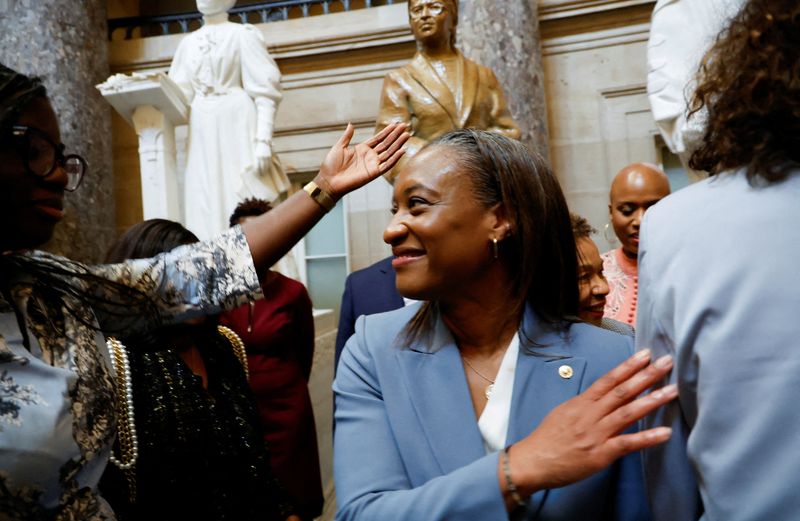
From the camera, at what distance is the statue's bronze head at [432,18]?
347 centimetres

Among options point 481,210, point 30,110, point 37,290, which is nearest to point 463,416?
point 481,210

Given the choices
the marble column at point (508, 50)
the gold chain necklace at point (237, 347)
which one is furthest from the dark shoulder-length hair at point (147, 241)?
the marble column at point (508, 50)

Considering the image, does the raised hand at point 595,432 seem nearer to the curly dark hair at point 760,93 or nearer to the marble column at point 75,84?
the curly dark hair at point 760,93

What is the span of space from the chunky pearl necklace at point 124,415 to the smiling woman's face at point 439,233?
0.72 metres

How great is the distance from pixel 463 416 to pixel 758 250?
60 centimetres

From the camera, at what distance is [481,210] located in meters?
1.36

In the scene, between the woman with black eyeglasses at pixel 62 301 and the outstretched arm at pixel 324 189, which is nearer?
the woman with black eyeglasses at pixel 62 301

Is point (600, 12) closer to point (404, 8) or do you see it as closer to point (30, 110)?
point (404, 8)

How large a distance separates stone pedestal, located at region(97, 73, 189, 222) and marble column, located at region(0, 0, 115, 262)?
86.2 inches

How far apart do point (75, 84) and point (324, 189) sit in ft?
23.5

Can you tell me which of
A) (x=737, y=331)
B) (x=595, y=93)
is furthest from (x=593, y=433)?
(x=595, y=93)

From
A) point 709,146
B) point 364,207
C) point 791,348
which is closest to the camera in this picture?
point 791,348

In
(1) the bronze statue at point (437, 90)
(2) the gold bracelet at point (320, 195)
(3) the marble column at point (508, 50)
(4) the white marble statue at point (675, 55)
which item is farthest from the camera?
(3) the marble column at point (508, 50)

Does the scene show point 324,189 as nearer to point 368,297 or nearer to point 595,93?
point 368,297
